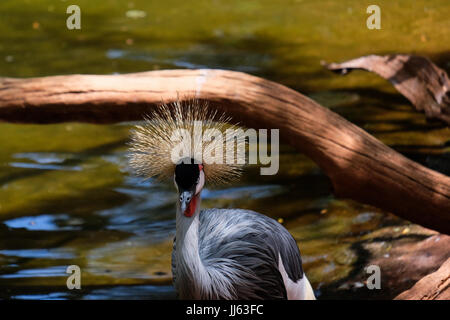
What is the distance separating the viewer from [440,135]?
217 inches

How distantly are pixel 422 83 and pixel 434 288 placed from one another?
5.55ft

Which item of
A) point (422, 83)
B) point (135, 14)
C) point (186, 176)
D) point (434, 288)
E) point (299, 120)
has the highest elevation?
point (135, 14)

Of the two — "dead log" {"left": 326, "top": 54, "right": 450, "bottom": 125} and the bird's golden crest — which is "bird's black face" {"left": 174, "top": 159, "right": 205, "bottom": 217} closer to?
the bird's golden crest

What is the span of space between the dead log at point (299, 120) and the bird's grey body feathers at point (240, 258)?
46cm

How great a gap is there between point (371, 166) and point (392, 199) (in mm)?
194

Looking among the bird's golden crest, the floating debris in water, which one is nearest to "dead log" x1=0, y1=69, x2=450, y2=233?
the bird's golden crest

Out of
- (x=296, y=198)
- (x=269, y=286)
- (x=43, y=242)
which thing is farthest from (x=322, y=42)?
(x=269, y=286)

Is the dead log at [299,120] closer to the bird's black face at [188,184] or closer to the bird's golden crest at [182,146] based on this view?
the bird's golden crest at [182,146]

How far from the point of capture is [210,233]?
10.8 feet

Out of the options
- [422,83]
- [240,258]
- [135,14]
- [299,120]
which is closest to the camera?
[240,258]

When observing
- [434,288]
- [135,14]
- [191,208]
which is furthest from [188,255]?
[135,14]

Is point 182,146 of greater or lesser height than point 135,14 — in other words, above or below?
below

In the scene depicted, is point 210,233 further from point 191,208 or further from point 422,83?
point 422,83

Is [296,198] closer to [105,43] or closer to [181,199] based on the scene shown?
[181,199]
